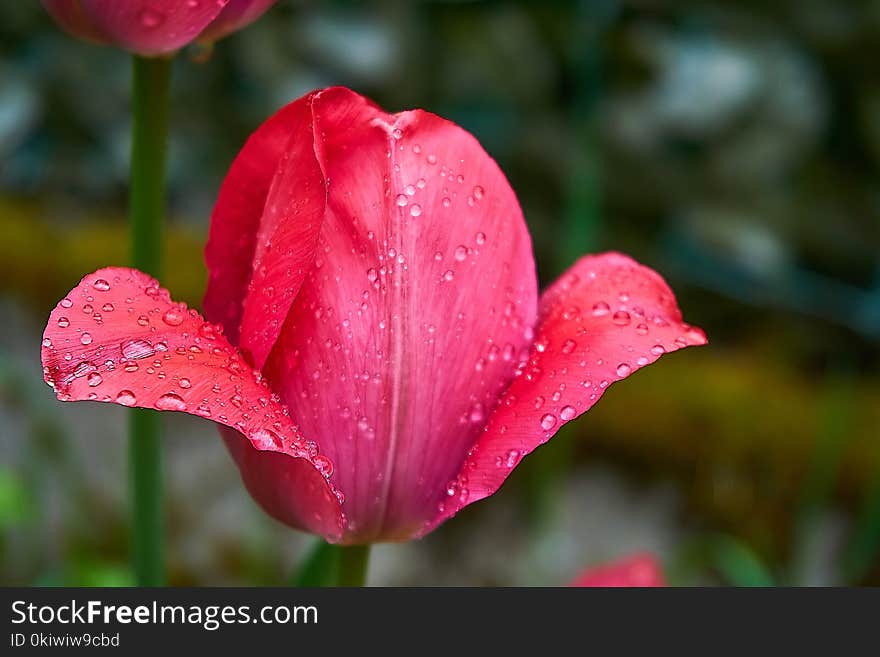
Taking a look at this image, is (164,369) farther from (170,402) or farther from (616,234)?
(616,234)

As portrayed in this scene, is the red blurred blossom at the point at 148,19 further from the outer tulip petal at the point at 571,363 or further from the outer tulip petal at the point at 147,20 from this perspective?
the outer tulip petal at the point at 571,363

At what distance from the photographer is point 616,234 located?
4.10 ft

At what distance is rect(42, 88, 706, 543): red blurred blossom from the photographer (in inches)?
9.0

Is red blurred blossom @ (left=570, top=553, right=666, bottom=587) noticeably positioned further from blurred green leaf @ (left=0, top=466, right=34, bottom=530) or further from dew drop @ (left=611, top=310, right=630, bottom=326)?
blurred green leaf @ (left=0, top=466, right=34, bottom=530)

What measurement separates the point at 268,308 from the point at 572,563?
88cm

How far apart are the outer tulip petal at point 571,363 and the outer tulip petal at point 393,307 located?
0.01 meters

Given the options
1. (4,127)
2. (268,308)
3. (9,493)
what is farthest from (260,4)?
(4,127)

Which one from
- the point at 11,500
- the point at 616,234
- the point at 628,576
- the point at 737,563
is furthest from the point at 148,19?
the point at 616,234

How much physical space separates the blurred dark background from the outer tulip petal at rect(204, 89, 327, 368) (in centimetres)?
71

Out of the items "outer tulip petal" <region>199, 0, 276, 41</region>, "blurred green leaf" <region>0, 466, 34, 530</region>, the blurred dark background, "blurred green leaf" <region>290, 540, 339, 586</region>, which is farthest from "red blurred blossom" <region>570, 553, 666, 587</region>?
the blurred dark background

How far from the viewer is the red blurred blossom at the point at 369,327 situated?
23 centimetres

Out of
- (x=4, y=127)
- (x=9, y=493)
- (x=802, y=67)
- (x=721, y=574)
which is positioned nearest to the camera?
(x=9, y=493)

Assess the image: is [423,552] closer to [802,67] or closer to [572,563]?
[572,563]

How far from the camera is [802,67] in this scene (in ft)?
3.81
